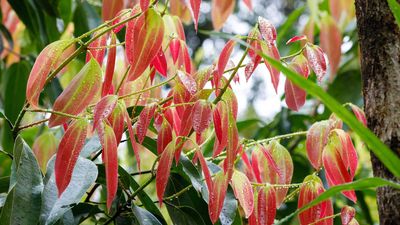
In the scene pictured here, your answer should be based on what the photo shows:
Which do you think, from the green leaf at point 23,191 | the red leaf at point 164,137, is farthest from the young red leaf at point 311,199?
the green leaf at point 23,191

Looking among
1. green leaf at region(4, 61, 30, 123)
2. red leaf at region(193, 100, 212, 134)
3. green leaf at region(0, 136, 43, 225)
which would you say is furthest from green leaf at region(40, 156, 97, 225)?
green leaf at region(4, 61, 30, 123)

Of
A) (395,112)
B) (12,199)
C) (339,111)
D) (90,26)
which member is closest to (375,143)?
(339,111)

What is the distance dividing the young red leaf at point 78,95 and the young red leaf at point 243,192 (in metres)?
0.17

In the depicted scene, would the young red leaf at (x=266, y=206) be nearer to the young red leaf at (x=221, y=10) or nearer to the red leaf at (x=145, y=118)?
Result: the red leaf at (x=145, y=118)

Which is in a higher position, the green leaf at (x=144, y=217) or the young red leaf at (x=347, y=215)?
the green leaf at (x=144, y=217)

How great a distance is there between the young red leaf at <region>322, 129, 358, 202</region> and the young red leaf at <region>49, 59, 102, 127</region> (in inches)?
9.7

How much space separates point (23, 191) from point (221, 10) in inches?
16.0

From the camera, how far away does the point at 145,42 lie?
62cm

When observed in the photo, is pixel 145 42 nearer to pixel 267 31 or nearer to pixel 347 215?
pixel 267 31

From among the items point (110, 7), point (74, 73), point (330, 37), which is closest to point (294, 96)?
point (110, 7)

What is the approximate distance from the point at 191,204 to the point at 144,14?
0.78ft

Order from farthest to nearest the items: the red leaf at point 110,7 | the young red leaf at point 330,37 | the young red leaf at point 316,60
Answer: the young red leaf at point 330,37 < the red leaf at point 110,7 < the young red leaf at point 316,60

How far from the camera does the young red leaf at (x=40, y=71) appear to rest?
60 centimetres

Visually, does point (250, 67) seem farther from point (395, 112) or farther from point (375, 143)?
point (375, 143)
